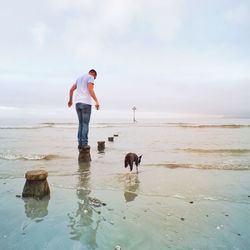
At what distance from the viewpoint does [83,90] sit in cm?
764

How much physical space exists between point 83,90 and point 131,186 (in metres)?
3.63

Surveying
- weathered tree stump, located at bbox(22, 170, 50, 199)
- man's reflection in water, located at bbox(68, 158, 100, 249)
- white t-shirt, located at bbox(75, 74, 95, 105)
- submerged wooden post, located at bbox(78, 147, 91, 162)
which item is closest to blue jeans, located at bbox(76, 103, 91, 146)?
white t-shirt, located at bbox(75, 74, 95, 105)

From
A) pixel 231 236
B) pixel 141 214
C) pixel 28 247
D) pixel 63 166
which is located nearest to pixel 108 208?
pixel 141 214

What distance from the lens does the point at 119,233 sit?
9.77 ft

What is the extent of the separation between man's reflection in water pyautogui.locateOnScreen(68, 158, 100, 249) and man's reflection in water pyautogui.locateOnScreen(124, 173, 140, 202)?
675 mm

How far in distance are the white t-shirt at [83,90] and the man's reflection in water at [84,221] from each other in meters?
3.41

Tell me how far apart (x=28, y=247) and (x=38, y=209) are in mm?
1097

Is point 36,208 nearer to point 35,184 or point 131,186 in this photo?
point 35,184

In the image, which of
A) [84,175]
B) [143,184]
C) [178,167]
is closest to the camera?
[143,184]

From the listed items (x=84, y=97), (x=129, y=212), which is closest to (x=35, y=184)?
(x=129, y=212)

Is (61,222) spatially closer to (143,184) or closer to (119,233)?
(119,233)

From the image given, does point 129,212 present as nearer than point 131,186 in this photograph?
Yes

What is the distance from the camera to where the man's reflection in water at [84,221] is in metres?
2.87

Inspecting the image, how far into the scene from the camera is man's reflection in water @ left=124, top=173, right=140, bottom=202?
4.45m
